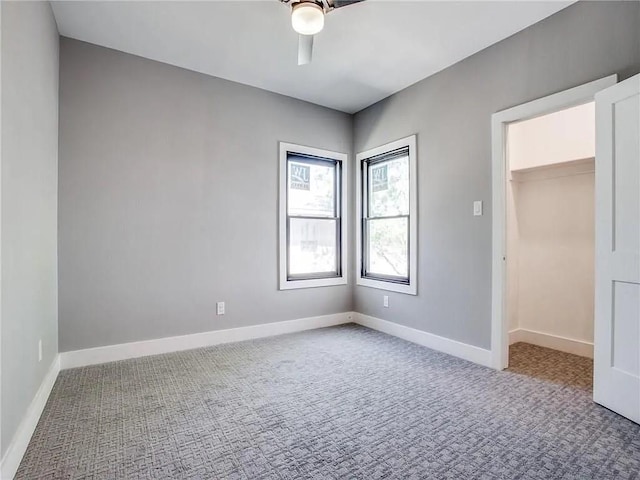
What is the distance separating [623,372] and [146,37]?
414 cm

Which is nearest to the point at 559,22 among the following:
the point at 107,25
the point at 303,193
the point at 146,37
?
the point at 303,193

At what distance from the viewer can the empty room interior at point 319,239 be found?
5.86 ft

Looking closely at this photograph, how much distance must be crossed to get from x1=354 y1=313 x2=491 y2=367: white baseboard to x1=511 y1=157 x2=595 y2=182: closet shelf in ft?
6.05

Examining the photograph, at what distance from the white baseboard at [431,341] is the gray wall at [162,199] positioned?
2.80ft

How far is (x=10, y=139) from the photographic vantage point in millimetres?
1615

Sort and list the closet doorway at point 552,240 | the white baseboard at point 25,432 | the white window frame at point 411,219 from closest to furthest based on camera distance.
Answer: the white baseboard at point 25,432
the closet doorway at point 552,240
the white window frame at point 411,219

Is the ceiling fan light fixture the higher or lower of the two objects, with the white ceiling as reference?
lower

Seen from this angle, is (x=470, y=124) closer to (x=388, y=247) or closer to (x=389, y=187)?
(x=389, y=187)

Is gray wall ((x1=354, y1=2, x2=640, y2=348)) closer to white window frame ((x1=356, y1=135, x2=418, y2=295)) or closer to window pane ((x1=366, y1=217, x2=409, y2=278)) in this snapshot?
white window frame ((x1=356, y1=135, x2=418, y2=295))

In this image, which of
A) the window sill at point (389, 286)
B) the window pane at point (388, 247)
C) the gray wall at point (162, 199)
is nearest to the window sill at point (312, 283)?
the gray wall at point (162, 199)

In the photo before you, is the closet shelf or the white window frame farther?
the white window frame

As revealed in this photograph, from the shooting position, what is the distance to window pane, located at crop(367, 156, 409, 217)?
384cm

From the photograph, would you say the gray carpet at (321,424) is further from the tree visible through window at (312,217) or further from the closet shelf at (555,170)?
the closet shelf at (555,170)

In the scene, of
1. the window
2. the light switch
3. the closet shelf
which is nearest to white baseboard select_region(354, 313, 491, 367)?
the window
